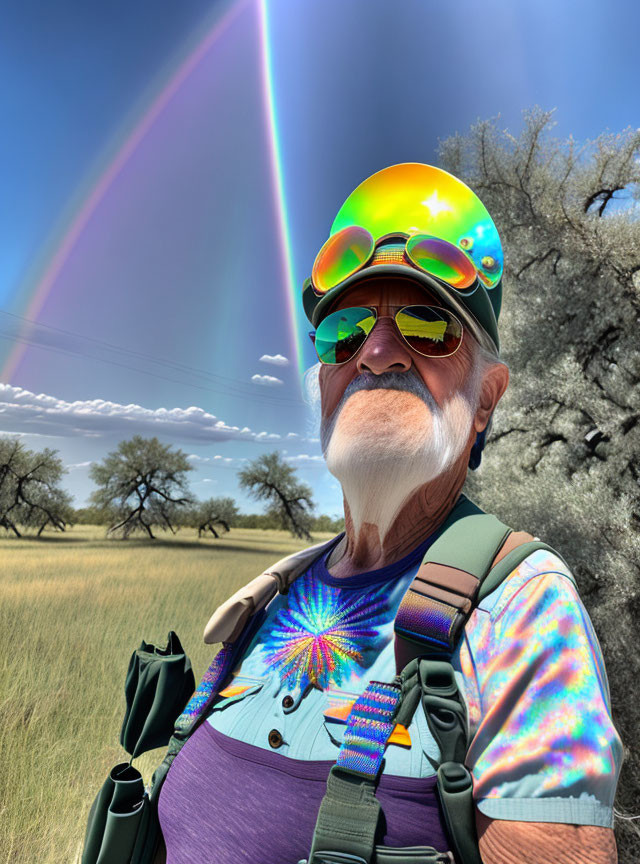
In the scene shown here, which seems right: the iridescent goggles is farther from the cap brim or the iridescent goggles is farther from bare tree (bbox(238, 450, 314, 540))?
bare tree (bbox(238, 450, 314, 540))

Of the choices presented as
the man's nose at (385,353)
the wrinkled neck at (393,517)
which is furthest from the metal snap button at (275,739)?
the man's nose at (385,353)

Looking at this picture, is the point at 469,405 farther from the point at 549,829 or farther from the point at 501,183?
the point at 501,183

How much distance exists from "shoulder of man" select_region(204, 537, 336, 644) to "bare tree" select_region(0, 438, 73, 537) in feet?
91.9

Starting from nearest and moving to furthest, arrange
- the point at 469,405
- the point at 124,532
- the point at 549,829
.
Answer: the point at 549,829 → the point at 469,405 → the point at 124,532

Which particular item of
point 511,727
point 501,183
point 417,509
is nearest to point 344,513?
point 417,509

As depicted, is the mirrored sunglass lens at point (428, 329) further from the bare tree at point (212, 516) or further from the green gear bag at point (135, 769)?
the bare tree at point (212, 516)

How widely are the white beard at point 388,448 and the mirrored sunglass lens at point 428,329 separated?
5.0 inches

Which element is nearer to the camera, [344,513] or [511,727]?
[511,727]

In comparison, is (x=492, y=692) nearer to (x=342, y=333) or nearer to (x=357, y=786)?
(x=357, y=786)

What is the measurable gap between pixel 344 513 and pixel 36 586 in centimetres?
1211

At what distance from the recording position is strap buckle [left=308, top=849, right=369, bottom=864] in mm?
944

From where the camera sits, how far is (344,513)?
5.13ft

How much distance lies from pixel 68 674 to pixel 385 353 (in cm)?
728

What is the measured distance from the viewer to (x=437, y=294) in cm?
142
